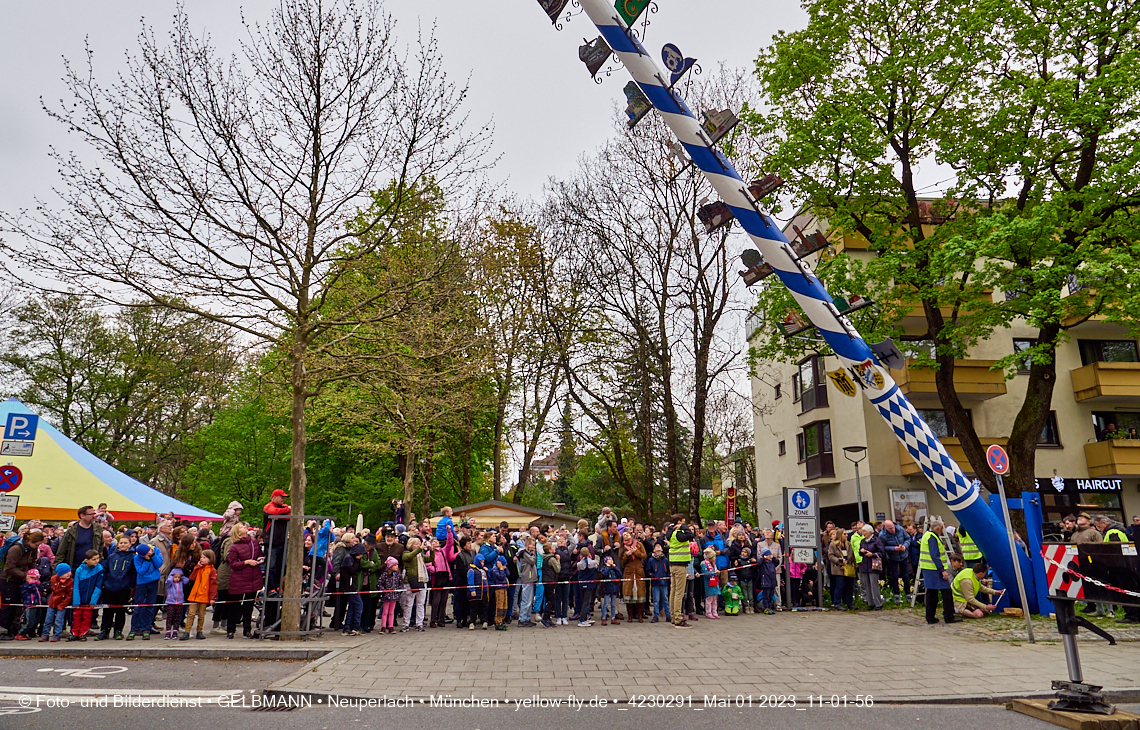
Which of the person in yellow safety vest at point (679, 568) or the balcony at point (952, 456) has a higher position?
the balcony at point (952, 456)

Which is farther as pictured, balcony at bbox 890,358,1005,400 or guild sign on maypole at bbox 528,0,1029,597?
balcony at bbox 890,358,1005,400

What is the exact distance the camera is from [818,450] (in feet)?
106

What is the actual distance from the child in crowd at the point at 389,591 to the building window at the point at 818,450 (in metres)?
23.4

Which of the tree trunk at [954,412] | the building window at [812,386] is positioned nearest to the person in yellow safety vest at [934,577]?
the tree trunk at [954,412]

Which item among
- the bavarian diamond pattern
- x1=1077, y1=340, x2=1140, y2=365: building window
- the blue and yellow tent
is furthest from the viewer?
x1=1077, y1=340, x2=1140, y2=365: building window

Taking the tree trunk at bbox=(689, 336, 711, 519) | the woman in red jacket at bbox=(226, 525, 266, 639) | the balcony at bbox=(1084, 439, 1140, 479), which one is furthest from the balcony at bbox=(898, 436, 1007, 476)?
the woman in red jacket at bbox=(226, 525, 266, 639)

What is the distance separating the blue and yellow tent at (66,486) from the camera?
17734 millimetres

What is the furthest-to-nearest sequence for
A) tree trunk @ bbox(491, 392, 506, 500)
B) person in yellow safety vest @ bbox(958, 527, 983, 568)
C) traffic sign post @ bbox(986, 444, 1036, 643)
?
tree trunk @ bbox(491, 392, 506, 500) → person in yellow safety vest @ bbox(958, 527, 983, 568) → traffic sign post @ bbox(986, 444, 1036, 643)

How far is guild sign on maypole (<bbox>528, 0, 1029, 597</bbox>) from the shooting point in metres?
8.66

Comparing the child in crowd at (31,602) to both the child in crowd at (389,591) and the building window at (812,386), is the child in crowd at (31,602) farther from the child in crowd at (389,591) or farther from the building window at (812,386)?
the building window at (812,386)

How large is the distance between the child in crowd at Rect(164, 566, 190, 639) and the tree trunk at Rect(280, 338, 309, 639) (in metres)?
1.76

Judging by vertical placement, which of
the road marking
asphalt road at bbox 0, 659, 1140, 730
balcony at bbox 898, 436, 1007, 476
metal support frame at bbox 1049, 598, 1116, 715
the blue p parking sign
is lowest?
the road marking

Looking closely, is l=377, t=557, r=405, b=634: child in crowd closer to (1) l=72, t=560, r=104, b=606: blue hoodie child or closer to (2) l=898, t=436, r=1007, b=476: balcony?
(1) l=72, t=560, r=104, b=606: blue hoodie child

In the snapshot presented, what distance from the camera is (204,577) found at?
37.0 feet
